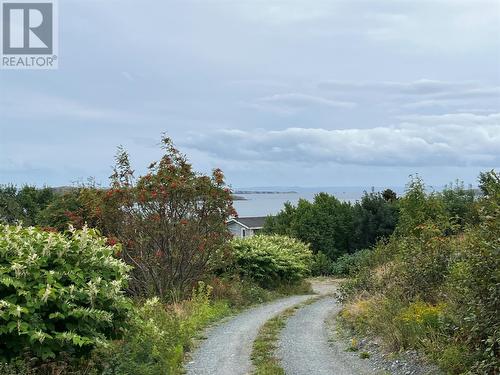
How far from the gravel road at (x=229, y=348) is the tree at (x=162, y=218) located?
2151 millimetres

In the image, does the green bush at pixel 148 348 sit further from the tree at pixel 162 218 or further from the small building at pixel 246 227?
the small building at pixel 246 227

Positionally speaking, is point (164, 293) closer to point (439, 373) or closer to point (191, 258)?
point (191, 258)

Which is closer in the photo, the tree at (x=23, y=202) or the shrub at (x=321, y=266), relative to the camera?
the tree at (x=23, y=202)

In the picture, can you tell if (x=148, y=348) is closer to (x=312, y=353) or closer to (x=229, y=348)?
(x=229, y=348)

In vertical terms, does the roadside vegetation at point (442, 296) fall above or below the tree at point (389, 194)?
below

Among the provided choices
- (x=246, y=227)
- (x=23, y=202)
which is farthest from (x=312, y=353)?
(x=246, y=227)

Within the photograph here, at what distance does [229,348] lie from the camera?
9.45m

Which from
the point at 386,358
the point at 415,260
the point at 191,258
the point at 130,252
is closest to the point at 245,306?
the point at 191,258

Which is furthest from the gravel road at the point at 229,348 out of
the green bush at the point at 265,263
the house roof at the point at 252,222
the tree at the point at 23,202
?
the house roof at the point at 252,222

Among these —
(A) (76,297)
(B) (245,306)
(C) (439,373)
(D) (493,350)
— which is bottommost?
(B) (245,306)

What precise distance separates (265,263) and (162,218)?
6.53 metres

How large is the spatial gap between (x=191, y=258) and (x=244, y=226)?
89.3 feet

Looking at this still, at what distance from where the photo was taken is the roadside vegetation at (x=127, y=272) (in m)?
6.18

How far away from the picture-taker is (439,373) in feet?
21.9
